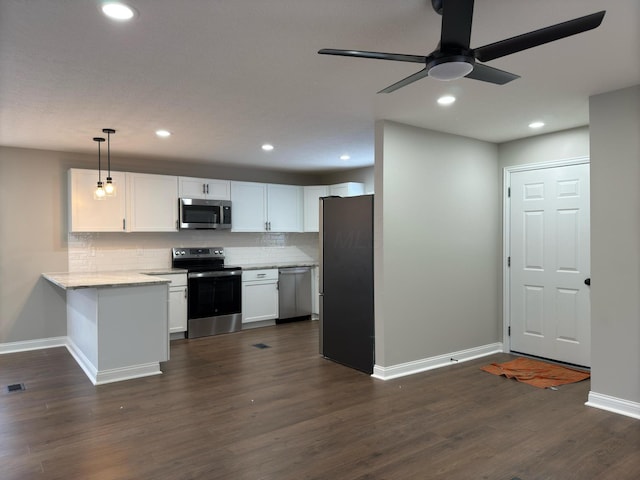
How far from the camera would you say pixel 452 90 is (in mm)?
3307

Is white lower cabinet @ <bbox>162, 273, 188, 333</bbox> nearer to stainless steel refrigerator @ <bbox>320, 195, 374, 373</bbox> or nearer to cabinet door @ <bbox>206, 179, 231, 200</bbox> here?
cabinet door @ <bbox>206, 179, 231, 200</bbox>

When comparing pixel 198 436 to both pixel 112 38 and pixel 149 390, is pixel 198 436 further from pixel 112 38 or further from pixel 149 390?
pixel 112 38

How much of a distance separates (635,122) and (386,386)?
112 inches

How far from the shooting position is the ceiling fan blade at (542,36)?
165 cm

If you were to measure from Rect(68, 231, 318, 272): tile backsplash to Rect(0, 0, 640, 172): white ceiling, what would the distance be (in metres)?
1.48

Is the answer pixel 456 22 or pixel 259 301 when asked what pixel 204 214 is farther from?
pixel 456 22

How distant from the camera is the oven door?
5.97 meters

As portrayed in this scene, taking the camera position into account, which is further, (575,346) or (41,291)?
(41,291)

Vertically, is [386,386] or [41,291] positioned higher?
[41,291]

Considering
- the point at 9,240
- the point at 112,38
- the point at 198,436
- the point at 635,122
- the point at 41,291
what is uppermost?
the point at 112,38

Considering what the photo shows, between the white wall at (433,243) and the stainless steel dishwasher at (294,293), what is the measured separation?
2845 mm

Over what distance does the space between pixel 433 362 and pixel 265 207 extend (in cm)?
363

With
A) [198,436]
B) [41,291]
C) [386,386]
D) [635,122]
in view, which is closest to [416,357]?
[386,386]

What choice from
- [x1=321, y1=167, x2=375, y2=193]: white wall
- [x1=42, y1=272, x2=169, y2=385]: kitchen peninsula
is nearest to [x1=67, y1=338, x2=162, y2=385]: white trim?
[x1=42, y1=272, x2=169, y2=385]: kitchen peninsula
